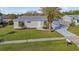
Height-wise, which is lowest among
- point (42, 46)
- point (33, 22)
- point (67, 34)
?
point (42, 46)

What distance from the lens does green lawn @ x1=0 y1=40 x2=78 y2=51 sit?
5301 mm

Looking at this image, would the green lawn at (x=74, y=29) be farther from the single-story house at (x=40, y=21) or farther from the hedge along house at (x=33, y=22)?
the hedge along house at (x=33, y=22)

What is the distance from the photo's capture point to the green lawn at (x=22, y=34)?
5297mm

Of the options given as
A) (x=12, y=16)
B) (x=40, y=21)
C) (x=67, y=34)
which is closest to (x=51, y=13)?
(x=40, y=21)

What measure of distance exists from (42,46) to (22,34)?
0.80ft

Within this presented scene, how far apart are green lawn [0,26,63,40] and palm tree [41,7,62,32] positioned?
0.07m

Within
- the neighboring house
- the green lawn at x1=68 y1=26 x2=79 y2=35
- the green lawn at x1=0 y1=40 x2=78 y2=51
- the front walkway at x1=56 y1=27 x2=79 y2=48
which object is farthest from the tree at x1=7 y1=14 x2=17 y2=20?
the green lawn at x1=68 y1=26 x2=79 y2=35

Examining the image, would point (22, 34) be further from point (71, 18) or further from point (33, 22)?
point (71, 18)

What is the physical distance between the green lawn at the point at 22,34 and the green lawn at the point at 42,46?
7 centimetres

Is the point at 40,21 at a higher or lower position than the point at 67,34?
higher

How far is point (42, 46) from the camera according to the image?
209 inches

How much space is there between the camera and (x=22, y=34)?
5316mm
